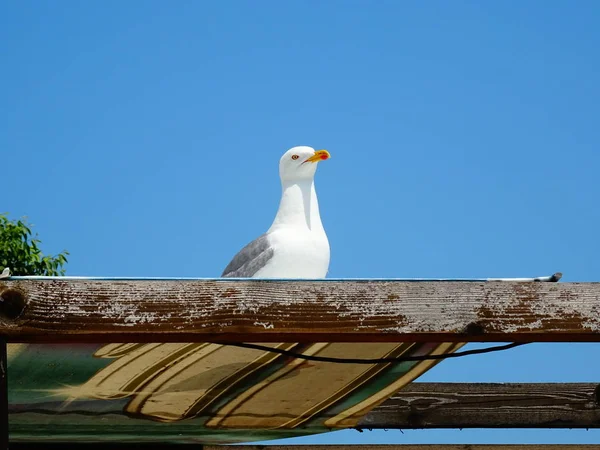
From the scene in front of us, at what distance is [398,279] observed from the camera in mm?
2291

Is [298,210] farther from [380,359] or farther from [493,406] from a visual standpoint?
[380,359]

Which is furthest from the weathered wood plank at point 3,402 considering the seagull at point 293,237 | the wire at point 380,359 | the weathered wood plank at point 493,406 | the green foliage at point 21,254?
the green foliage at point 21,254

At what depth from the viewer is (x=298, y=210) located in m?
4.99

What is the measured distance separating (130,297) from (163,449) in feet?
8.33

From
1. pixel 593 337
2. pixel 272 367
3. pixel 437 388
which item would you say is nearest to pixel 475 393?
pixel 437 388

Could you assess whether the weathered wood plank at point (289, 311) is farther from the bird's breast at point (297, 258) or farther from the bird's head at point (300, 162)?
the bird's head at point (300, 162)

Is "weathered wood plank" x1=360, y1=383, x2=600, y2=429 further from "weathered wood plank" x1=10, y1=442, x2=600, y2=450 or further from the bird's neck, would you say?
the bird's neck

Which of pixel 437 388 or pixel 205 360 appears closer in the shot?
pixel 205 360

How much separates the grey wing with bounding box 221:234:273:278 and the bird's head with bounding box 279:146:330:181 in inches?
20.6

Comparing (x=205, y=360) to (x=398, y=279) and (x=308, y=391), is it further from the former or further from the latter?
(x=398, y=279)

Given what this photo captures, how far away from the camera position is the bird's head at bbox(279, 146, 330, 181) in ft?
17.4

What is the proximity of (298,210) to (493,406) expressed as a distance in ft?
4.68

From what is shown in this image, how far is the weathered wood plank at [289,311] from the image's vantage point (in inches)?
85.1

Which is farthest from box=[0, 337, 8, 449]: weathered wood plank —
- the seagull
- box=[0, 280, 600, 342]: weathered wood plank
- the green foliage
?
the green foliage
